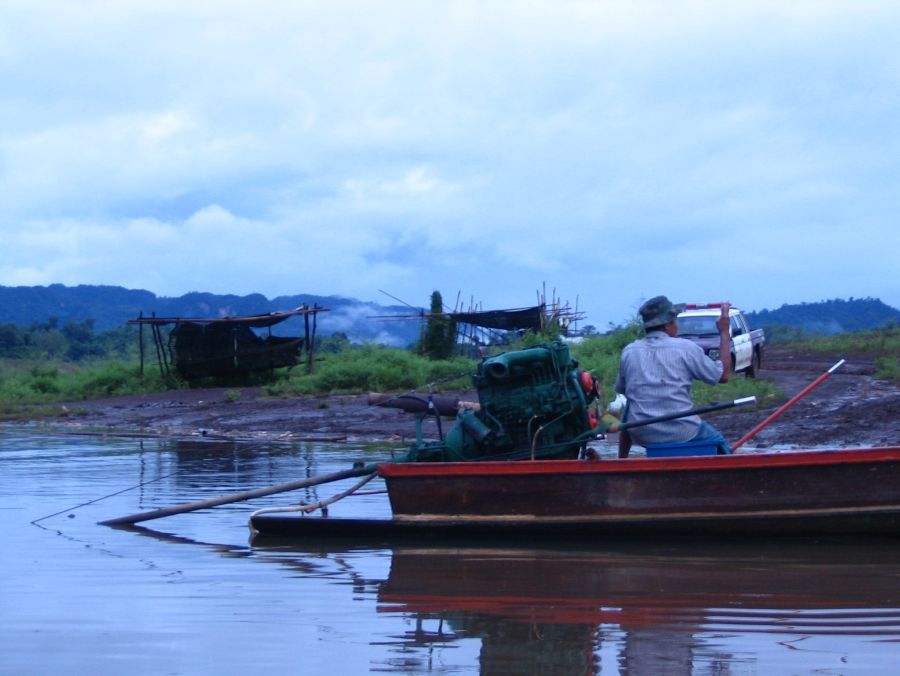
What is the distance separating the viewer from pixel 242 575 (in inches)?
279

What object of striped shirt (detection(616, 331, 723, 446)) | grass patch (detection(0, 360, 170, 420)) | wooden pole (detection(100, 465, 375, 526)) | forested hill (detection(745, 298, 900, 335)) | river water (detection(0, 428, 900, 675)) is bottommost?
river water (detection(0, 428, 900, 675))

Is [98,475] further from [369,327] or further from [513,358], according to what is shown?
[369,327]

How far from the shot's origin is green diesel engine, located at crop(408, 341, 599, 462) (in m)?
7.68

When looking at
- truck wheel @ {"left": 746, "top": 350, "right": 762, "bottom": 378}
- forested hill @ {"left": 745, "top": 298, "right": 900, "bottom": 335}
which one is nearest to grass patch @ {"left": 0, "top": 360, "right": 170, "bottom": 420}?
truck wheel @ {"left": 746, "top": 350, "right": 762, "bottom": 378}

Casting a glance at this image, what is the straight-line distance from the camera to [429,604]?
6.25 m

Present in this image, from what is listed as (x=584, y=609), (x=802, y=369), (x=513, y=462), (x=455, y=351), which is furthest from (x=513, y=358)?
(x=455, y=351)

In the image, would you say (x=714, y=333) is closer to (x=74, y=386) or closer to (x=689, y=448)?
(x=689, y=448)

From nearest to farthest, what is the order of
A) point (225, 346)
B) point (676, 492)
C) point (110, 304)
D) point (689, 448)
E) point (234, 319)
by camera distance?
point (676, 492) < point (689, 448) < point (234, 319) < point (225, 346) < point (110, 304)

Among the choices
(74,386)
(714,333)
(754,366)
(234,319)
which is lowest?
(74,386)

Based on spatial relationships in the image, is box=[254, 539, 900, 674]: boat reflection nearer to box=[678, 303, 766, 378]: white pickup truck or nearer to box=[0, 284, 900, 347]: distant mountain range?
box=[678, 303, 766, 378]: white pickup truck

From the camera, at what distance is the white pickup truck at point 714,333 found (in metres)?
20.3

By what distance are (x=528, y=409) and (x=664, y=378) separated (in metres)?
0.93

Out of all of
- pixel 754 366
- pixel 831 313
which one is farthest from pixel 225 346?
pixel 831 313

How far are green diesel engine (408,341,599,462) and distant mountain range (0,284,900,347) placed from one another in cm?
4800
